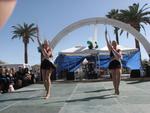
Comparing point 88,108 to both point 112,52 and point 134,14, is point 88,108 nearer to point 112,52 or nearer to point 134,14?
point 112,52

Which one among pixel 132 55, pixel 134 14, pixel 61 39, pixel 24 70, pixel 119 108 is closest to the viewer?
pixel 119 108

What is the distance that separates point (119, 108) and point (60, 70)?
25332 mm

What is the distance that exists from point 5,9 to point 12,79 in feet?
53.8

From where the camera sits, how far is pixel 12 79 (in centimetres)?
1756

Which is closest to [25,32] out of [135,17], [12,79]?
[135,17]

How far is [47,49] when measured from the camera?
10.2 metres

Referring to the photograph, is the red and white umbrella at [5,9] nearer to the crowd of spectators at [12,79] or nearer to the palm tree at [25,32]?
the crowd of spectators at [12,79]

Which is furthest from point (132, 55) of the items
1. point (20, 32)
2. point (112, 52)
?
point (20, 32)

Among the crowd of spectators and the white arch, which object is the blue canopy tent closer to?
the white arch

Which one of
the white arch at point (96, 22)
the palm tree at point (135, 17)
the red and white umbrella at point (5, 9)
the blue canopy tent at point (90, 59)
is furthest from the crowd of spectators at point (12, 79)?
the palm tree at point (135, 17)

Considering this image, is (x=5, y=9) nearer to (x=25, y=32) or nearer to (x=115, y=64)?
(x=115, y=64)

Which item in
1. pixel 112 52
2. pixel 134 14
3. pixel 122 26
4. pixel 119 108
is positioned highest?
pixel 134 14

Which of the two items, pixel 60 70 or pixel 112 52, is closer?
pixel 112 52

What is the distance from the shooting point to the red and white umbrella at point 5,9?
55.5 inches
